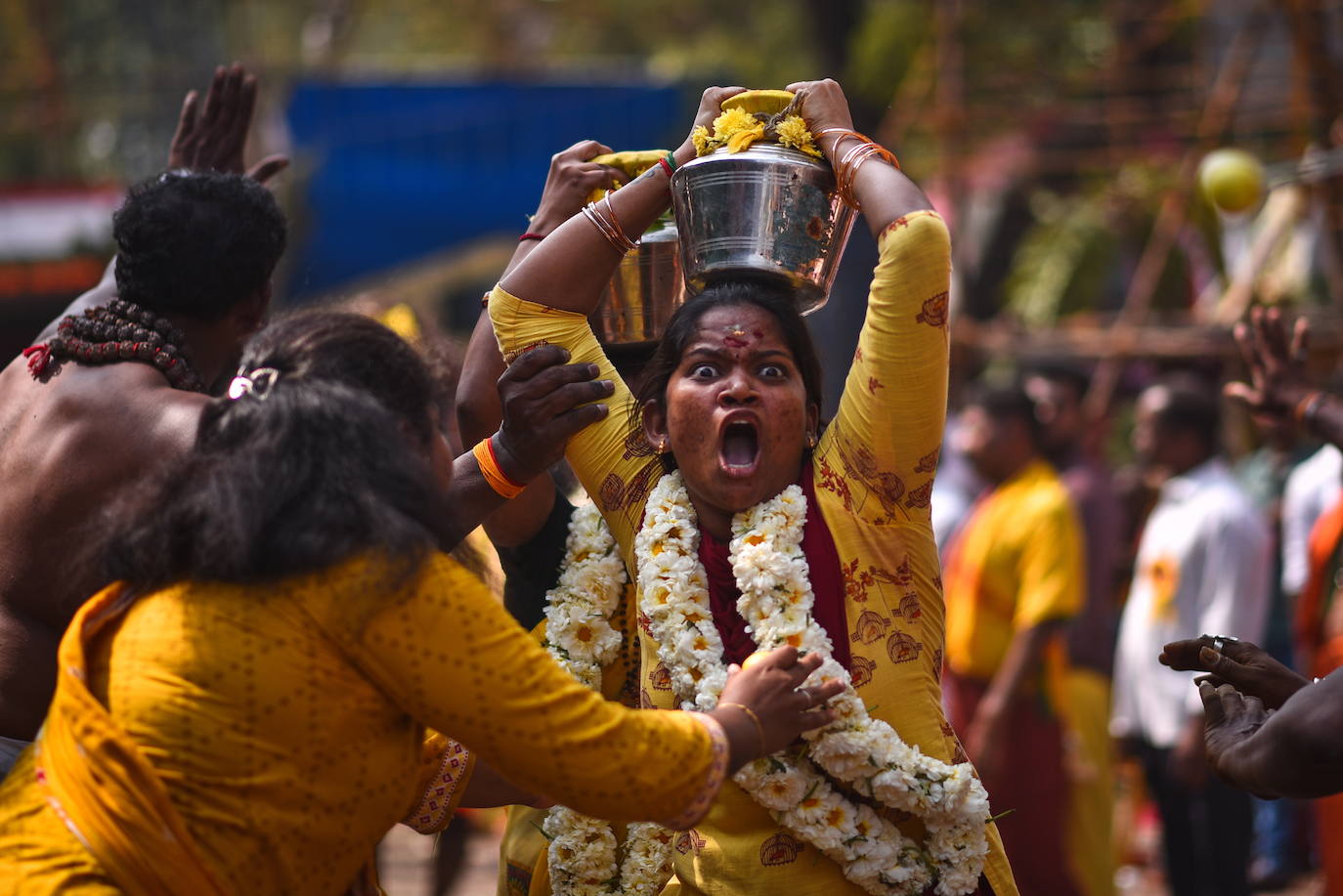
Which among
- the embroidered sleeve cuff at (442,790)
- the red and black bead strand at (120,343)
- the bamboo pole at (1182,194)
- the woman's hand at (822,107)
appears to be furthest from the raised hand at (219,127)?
the bamboo pole at (1182,194)

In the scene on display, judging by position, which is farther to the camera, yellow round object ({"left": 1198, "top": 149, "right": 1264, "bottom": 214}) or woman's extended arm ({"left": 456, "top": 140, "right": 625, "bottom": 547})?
yellow round object ({"left": 1198, "top": 149, "right": 1264, "bottom": 214})

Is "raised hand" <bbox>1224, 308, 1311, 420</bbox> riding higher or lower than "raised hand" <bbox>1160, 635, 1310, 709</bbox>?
higher

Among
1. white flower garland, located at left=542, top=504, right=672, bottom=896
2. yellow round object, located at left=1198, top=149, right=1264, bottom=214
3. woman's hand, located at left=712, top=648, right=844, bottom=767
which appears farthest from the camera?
yellow round object, located at left=1198, top=149, right=1264, bottom=214

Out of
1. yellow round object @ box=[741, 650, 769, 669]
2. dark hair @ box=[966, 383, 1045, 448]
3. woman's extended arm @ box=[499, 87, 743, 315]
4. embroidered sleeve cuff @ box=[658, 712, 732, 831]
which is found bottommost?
embroidered sleeve cuff @ box=[658, 712, 732, 831]

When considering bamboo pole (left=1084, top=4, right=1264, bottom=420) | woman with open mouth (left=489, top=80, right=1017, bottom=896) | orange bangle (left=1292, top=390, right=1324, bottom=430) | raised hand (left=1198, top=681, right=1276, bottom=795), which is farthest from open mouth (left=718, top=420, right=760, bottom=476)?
bamboo pole (left=1084, top=4, right=1264, bottom=420)

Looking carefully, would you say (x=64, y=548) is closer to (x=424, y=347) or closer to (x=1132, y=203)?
(x=424, y=347)

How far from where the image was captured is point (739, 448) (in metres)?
3.14

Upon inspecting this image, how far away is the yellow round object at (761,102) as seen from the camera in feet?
10.6

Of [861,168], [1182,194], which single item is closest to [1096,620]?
[1182,194]

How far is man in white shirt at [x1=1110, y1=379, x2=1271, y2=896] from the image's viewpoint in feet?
21.7

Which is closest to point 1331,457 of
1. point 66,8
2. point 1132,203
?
point 1132,203

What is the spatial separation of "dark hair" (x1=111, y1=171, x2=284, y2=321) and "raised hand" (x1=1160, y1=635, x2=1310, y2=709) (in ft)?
7.36

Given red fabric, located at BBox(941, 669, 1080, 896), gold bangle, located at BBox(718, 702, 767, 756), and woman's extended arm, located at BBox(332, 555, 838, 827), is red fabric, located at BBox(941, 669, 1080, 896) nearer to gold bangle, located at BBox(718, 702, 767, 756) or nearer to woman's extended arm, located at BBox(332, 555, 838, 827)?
gold bangle, located at BBox(718, 702, 767, 756)

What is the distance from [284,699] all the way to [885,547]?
1.22m
